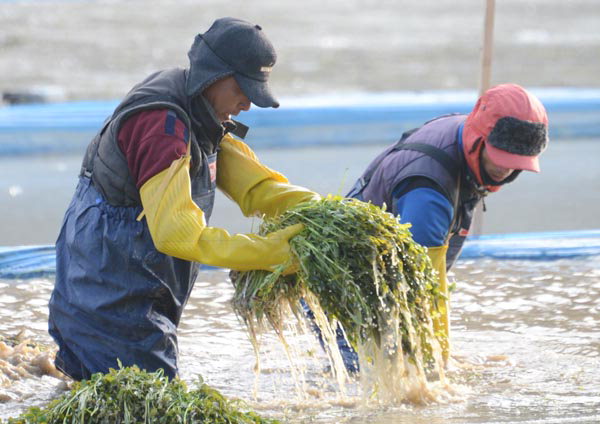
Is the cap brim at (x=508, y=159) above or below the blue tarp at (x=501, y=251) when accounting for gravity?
above

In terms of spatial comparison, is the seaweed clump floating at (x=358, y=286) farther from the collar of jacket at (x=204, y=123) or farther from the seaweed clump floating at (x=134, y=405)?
the seaweed clump floating at (x=134, y=405)

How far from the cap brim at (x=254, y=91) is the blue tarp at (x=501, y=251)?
252 centimetres

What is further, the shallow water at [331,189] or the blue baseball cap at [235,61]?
the shallow water at [331,189]

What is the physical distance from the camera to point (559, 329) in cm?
432

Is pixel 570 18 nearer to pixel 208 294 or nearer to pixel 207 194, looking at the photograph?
pixel 208 294

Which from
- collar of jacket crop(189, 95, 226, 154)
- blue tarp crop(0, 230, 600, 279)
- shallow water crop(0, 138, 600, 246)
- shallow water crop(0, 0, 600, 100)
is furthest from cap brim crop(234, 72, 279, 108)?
shallow water crop(0, 0, 600, 100)

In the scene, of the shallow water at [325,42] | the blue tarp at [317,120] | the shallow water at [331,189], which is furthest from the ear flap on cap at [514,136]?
the shallow water at [325,42]

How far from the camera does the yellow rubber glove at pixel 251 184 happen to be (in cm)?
329

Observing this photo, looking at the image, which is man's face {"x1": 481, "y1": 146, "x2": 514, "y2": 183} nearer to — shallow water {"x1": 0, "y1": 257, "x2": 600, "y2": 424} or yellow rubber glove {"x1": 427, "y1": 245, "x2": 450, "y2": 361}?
yellow rubber glove {"x1": 427, "y1": 245, "x2": 450, "y2": 361}

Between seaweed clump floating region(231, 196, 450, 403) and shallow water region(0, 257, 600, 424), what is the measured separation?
25 centimetres

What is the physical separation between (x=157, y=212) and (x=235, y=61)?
1.65ft

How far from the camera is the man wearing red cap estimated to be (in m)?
3.39

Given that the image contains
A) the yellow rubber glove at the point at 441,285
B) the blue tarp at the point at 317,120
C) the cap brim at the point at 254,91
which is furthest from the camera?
the blue tarp at the point at 317,120

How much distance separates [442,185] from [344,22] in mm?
14290
